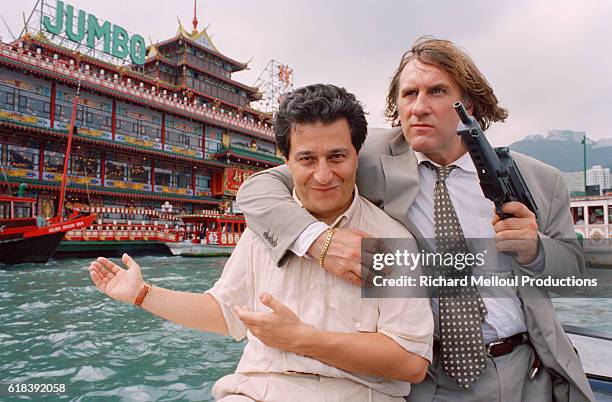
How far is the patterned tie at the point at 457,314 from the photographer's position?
1.74 metres

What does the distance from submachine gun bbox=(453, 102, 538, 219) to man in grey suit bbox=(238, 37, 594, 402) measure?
0.23ft

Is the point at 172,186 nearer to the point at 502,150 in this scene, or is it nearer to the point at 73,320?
the point at 73,320

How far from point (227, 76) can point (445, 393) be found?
2850 centimetres

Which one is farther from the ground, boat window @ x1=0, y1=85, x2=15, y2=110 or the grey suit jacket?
boat window @ x1=0, y1=85, x2=15, y2=110

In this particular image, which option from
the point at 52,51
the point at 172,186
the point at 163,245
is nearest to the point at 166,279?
the point at 163,245

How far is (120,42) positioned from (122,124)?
446 centimetres

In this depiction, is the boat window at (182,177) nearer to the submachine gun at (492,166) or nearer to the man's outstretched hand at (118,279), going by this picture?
the man's outstretched hand at (118,279)

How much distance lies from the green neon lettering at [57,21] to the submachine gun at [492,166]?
22.3 meters

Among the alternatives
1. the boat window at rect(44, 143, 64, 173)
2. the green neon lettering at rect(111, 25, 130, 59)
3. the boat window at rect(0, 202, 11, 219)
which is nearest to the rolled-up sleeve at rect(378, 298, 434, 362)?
the boat window at rect(0, 202, 11, 219)

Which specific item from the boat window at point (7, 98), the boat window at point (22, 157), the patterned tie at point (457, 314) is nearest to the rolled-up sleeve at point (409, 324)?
the patterned tie at point (457, 314)

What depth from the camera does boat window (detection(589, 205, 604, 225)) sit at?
19.1m

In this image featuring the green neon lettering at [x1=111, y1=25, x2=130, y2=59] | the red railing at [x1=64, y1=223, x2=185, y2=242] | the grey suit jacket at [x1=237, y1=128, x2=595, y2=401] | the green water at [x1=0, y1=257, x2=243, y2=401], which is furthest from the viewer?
the green neon lettering at [x1=111, y1=25, x2=130, y2=59]

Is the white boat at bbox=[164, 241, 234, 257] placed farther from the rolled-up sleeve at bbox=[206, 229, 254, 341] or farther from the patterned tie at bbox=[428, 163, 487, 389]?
the patterned tie at bbox=[428, 163, 487, 389]

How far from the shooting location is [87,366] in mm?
4543
